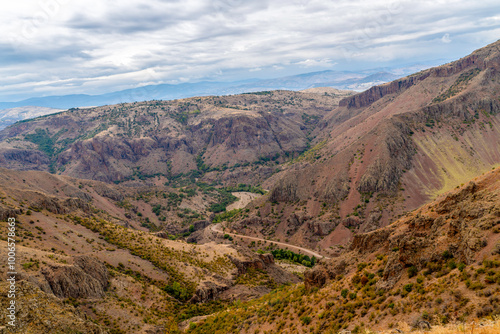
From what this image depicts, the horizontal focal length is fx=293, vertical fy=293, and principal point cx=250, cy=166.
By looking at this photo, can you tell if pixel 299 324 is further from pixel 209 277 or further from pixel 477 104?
pixel 477 104

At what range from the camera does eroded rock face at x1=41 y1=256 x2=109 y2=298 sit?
39.8m

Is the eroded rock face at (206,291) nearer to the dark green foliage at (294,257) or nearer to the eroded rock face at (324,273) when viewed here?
the eroded rock face at (324,273)

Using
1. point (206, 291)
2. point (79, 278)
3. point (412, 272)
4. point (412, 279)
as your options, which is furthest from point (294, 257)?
point (412, 279)

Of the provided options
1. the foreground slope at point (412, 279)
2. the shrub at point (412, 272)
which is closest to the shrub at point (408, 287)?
the foreground slope at point (412, 279)

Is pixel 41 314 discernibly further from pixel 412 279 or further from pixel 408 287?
pixel 412 279

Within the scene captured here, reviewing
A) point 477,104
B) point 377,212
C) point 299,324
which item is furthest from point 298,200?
point 477,104

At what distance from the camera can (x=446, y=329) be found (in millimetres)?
17016

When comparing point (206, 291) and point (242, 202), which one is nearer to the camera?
point (206, 291)

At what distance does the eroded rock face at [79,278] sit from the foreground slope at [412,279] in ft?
70.6

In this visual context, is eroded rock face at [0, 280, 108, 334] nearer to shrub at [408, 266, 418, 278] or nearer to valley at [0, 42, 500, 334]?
valley at [0, 42, 500, 334]

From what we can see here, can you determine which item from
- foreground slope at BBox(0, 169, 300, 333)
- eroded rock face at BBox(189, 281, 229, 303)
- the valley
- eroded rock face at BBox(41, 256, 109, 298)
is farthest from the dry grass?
eroded rock face at BBox(189, 281, 229, 303)

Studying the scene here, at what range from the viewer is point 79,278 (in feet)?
143

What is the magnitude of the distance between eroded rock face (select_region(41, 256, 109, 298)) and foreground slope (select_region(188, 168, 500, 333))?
70.6 ft

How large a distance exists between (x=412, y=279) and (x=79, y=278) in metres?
43.9
